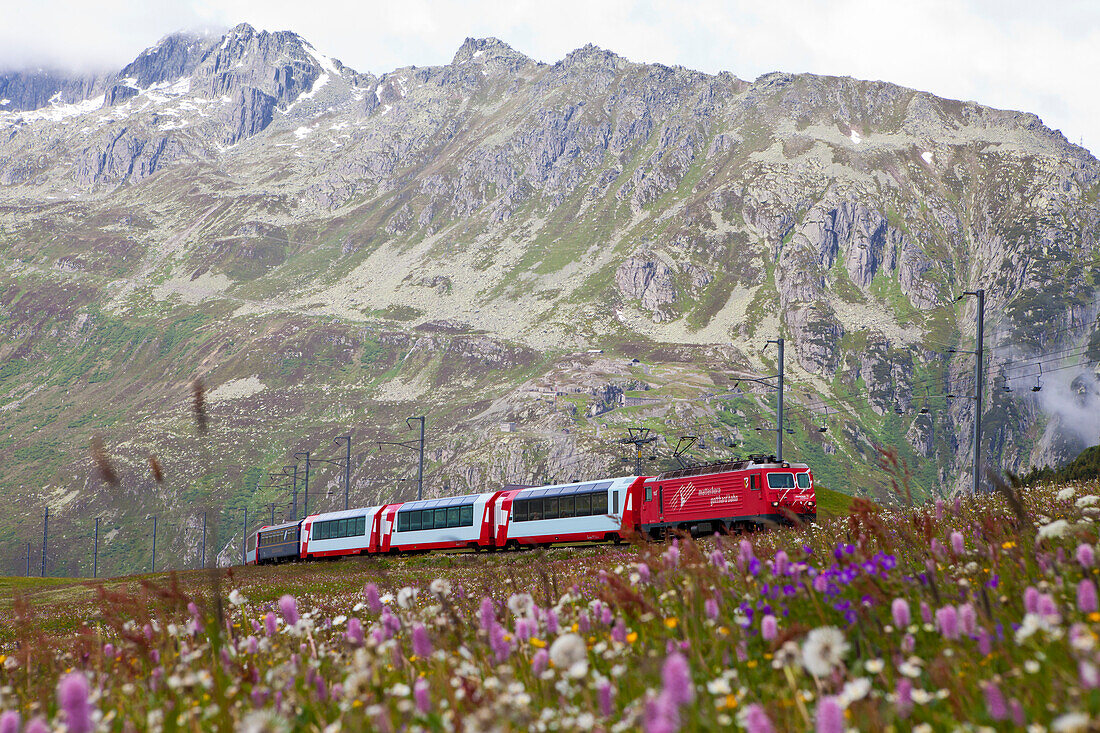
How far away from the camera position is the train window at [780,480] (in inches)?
1596

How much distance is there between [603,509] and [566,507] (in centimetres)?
206

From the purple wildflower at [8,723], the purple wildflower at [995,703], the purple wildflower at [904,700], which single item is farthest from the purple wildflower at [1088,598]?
the purple wildflower at [8,723]

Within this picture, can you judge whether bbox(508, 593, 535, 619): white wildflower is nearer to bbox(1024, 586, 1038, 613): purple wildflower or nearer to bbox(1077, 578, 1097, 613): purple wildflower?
bbox(1024, 586, 1038, 613): purple wildflower

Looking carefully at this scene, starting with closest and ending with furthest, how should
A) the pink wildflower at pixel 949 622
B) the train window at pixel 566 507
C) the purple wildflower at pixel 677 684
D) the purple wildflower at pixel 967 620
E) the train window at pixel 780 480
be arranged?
the purple wildflower at pixel 677 684 < the pink wildflower at pixel 949 622 < the purple wildflower at pixel 967 620 < the train window at pixel 780 480 < the train window at pixel 566 507

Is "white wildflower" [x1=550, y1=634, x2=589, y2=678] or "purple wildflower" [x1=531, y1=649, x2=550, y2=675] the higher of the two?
"white wildflower" [x1=550, y1=634, x2=589, y2=678]

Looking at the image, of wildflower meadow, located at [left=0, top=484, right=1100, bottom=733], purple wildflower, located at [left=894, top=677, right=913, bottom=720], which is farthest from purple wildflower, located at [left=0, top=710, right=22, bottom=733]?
purple wildflower, located at [left=894, top=677, right=913, bottom=720]

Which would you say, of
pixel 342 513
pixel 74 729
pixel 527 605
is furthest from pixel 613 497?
pixel 74 729

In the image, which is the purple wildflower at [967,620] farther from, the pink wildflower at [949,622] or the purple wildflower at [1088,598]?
the purple wildflower at [1088,598]

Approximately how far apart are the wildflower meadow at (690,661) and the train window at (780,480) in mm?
33228

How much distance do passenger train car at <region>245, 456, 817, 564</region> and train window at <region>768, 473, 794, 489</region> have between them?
5 cm

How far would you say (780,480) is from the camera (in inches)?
1614

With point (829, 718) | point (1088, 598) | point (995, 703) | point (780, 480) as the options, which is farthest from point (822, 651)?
point (780, 480)

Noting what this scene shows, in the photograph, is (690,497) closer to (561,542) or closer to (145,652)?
(561,542)

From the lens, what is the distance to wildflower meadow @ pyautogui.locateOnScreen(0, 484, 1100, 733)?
360cm
